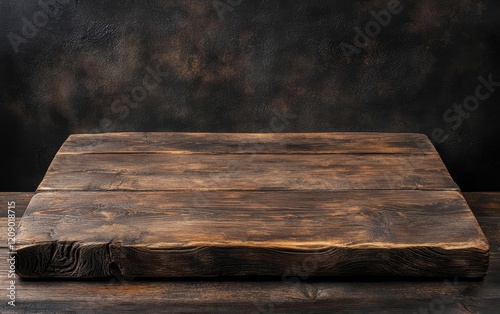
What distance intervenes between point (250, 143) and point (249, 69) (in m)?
0.49

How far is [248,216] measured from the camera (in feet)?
5.58

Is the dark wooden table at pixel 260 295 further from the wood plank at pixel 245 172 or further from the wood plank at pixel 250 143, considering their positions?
the wood plank at pixel 250 143

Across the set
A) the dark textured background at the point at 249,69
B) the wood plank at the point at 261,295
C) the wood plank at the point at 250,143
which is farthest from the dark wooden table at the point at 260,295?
the dark textured background at the point at 249,69

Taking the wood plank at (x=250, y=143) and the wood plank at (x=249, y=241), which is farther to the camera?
the wood plank at (x=250, y=143)

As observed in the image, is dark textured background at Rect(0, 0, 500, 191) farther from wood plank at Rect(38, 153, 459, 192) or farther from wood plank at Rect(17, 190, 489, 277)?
wood plank at Rect(17, 190, 489, 277)

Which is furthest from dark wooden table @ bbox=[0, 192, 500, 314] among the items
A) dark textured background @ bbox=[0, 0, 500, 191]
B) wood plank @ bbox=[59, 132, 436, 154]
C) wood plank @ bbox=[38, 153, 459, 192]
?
dark textured background @ bbox=[0, 0, 500, 191]

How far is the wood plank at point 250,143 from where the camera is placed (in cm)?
212

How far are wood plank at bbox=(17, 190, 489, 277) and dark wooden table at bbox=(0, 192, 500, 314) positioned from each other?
35mm

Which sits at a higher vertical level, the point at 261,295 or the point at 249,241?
the point at 249,241

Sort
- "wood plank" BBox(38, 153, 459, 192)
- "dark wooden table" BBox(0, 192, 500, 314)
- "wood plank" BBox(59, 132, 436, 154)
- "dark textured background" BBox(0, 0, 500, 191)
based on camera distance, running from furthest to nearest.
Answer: "dark textured background" BBox(0, 0, 500, 191)
"wood plank" BBox(59, 132, 436, 154)
"wood plank" BBox(38, 153, 459, 192)
"dark wooden table" BBox(0, 192, 500, 314)

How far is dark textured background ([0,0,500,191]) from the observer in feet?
8.20

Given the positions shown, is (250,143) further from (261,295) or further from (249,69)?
(261,295)

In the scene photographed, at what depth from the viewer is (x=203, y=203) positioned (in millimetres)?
1769

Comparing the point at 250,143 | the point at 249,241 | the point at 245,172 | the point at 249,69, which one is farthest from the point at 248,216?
the point at 249,69
